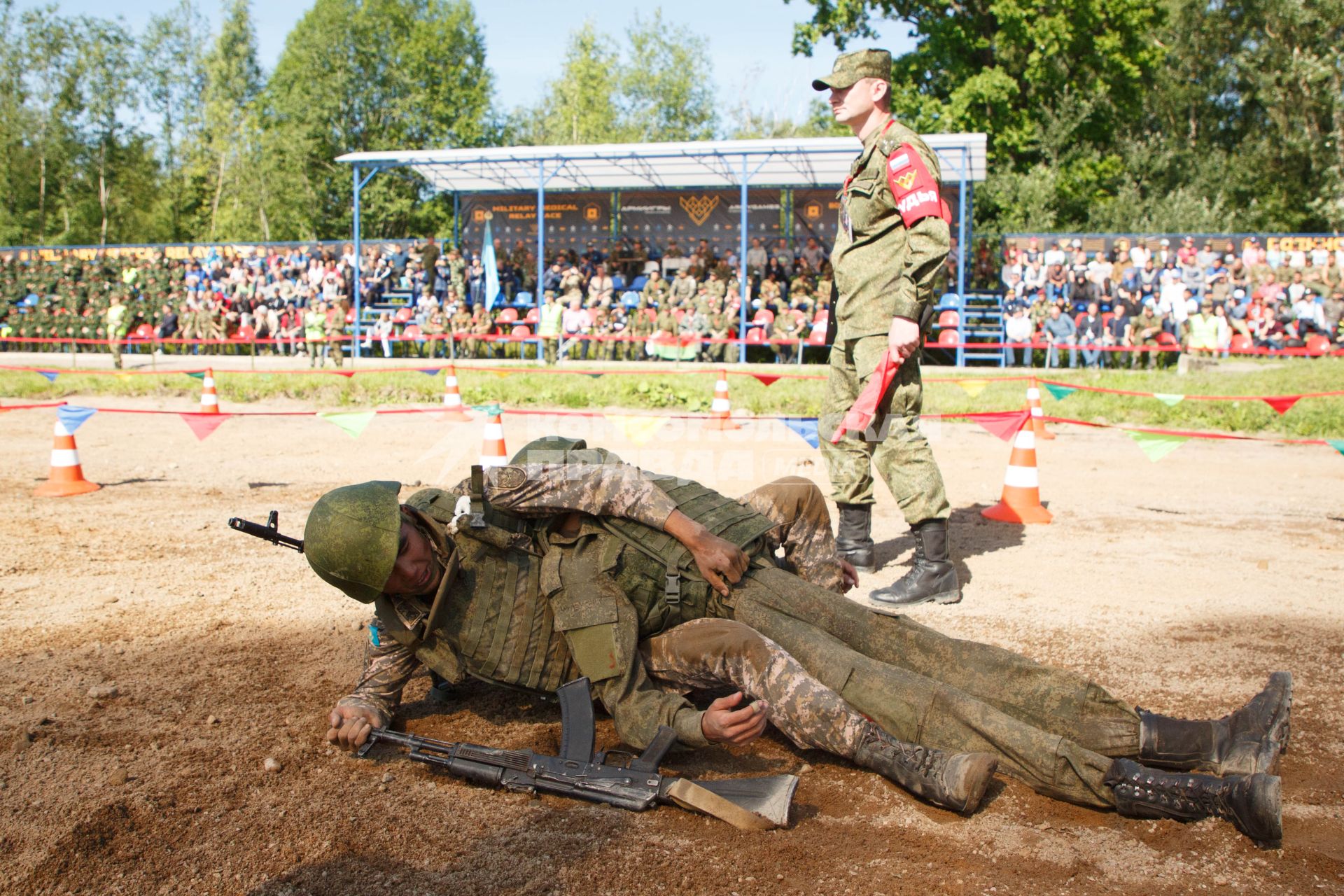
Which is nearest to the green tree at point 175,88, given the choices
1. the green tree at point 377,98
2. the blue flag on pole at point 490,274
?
the green tree at point 377,98

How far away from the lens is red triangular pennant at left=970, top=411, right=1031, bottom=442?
790cm

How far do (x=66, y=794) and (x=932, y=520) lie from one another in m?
3.94

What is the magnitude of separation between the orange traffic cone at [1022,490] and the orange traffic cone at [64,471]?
23.2 ft

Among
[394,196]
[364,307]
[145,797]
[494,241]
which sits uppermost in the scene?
[394,196]

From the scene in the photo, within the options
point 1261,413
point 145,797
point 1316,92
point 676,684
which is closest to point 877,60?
point 676,684

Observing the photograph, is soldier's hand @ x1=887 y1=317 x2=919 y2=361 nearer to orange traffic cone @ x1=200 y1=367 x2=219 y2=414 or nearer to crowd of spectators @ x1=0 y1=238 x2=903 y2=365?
orange traffic cone @ x1=200 y1=367 x2=219 y2=414

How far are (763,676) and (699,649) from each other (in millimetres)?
250

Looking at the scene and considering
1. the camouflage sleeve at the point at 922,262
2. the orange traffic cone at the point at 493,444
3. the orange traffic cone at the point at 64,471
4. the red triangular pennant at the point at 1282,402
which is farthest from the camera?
the red triangular pennant at the point at 1282,402

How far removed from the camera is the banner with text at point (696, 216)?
85.0 feet

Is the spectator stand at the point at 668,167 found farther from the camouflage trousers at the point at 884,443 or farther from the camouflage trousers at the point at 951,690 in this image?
the camouflage trousers at the point at 951,690

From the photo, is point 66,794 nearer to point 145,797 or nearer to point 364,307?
point 145,797

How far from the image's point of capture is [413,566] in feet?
11.5

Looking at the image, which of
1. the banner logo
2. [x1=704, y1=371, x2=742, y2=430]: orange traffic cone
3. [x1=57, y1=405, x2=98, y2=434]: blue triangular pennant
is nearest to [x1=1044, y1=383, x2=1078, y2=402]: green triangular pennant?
[x1=704, y1=371, x2=742, y2=430]: orange traffic cone

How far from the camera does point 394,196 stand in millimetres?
41625
